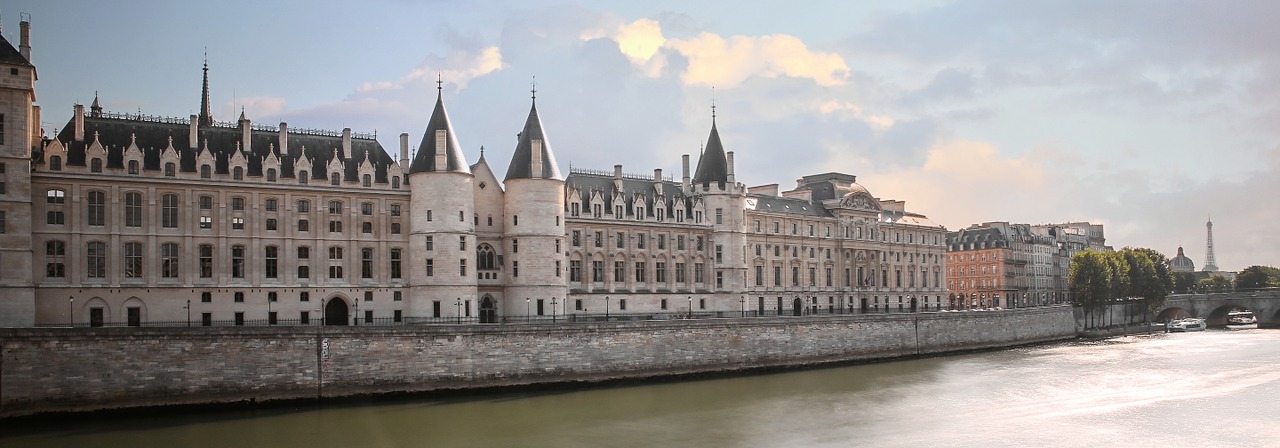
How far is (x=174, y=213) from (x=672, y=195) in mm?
35264

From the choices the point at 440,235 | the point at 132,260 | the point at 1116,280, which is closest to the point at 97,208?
the point at 132,260

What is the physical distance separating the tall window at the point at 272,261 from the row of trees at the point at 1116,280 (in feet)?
247

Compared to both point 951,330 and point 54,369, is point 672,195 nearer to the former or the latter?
point 951,330

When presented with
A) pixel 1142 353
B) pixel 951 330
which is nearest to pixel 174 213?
pixel 951 330

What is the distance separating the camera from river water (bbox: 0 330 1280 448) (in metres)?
38.3

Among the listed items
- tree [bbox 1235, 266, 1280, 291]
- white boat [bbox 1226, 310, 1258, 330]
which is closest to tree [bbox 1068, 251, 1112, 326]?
white boat [bbox 1226, 310, 1258, 330]

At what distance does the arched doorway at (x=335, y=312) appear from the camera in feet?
188

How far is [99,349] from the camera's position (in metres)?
43.0

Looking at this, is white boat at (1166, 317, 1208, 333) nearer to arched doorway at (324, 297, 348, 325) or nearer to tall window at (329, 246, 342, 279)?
arched doorway at (324, 297, 348, 325)

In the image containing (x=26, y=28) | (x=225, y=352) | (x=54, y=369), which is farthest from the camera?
(x=26, y=28)

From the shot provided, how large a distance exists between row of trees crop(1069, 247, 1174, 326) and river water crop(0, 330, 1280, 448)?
41238 mm

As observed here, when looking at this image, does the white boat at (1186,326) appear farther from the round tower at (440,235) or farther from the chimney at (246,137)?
the chimney at (246,137)

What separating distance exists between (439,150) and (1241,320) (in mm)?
91513

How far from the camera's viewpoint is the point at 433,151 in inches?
2322
